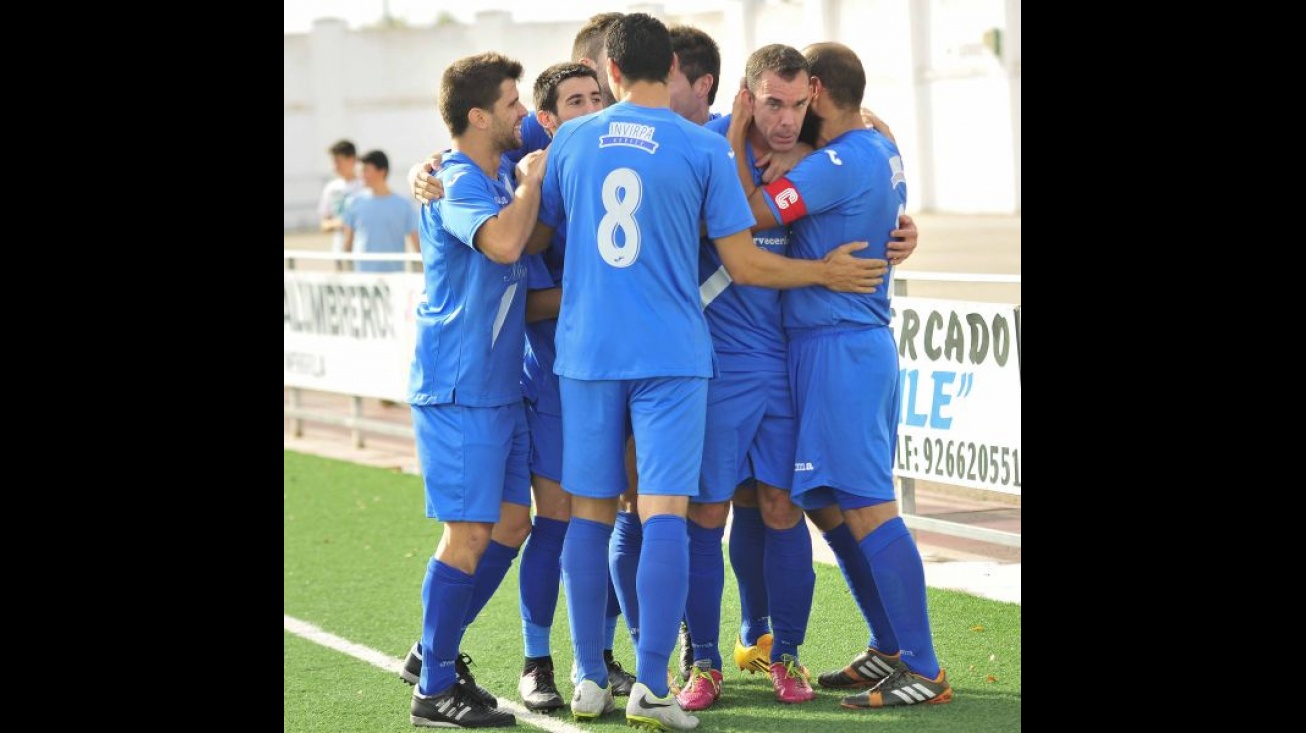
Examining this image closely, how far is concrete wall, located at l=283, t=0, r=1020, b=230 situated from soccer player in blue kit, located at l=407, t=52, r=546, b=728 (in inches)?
644

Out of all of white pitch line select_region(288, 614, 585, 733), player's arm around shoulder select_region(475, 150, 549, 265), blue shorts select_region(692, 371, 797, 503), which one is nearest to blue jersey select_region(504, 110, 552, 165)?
player's arm around shoulder select_region(475, 150, 549, 265)

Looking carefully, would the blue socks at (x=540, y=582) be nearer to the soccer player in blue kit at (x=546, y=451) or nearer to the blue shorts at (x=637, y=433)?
the soccer player in blue kit at (x=546, y=451)

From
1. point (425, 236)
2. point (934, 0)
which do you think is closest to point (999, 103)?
point (934, 0)

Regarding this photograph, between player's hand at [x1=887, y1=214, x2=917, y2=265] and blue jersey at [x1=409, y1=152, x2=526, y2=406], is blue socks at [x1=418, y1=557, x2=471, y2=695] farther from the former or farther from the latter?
player's hand at [x1=887, y1=214, x2=917, y2=265]

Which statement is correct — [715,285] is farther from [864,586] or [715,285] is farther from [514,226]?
[864,586]

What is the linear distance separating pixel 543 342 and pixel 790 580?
46.2 inches

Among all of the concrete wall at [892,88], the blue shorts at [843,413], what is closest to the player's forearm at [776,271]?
the blue shorts at [843,413]

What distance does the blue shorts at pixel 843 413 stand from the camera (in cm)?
513

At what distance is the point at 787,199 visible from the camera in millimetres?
5039

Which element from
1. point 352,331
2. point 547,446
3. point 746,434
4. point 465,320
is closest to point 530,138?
point 465,320
